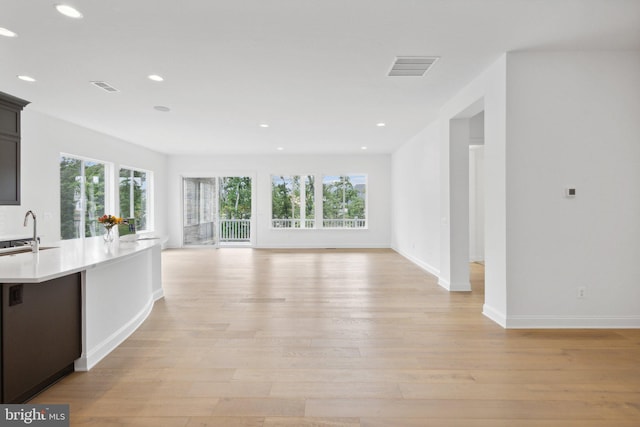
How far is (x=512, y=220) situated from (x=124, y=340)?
393cm

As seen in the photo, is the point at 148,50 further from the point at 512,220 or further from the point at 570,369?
the point at 570,369

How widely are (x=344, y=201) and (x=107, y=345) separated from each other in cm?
796

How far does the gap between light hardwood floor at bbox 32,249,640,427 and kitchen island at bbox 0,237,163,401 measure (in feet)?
0.60

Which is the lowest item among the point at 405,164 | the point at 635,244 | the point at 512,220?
the point at 635,244

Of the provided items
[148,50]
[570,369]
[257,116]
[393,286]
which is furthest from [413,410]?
[257,116]

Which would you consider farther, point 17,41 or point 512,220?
point 512,220

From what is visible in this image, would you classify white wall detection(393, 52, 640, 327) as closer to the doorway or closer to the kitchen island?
the kitchen island

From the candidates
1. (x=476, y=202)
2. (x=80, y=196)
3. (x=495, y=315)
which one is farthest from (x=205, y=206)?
(x=495, y=315)

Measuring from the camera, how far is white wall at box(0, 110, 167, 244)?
526 centimetres

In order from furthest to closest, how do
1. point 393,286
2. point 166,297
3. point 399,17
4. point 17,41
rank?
point 393,286, point 166,297, point 17,41, point 399,17

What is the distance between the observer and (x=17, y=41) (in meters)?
3.18

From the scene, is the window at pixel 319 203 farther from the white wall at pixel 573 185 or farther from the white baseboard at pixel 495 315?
the white wall at pixel 573 185

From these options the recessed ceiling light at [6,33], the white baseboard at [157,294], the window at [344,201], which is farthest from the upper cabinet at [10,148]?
the window at [344,201]

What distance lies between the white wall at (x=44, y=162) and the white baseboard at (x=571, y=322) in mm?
6226
